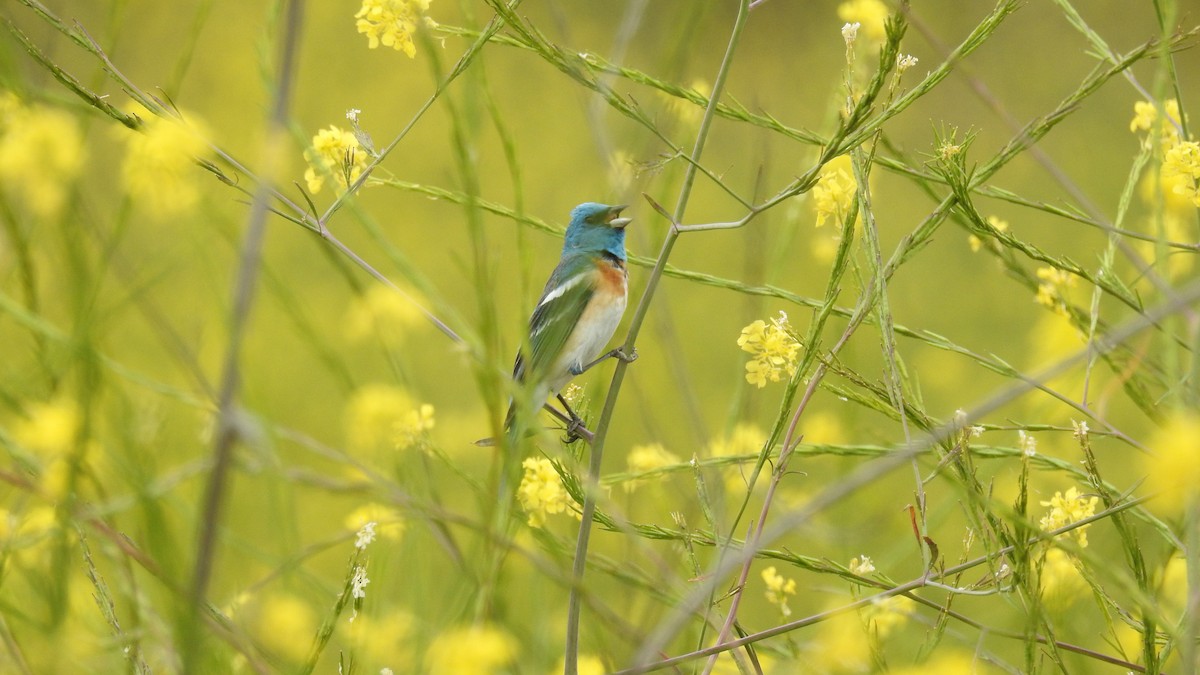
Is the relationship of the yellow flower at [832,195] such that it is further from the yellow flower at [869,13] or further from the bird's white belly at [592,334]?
the bird's white belly at [592,334]

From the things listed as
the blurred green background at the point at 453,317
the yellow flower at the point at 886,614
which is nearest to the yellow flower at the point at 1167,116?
the blurred green background at the point at 453,317

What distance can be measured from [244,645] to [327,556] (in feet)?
13.6

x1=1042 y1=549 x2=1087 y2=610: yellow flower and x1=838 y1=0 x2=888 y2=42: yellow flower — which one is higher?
x1=838 y1=0 x2=888 y2=42: yellow flower

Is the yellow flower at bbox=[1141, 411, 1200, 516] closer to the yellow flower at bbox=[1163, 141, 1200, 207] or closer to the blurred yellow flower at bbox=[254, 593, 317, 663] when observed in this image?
the yellow flower at bbox=[1163, 141, 1200, 207]

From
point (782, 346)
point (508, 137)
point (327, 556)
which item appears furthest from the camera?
point (327, 556)

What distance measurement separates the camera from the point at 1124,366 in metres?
1.63

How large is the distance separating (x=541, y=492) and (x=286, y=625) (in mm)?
525

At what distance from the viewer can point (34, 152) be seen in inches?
33.7

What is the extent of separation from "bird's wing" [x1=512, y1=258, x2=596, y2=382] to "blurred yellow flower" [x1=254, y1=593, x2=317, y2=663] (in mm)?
717

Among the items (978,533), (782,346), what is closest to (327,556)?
(782,346)

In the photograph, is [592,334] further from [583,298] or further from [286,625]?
[286,625]

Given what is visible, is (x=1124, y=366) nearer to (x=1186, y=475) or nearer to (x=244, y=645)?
(x=1186, y=475)

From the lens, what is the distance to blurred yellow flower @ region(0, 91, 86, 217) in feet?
2.61

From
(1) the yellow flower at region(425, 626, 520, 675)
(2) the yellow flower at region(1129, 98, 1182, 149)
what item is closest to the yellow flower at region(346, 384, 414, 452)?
(1) the yellow flower at region(425, 626, 520, 675)
